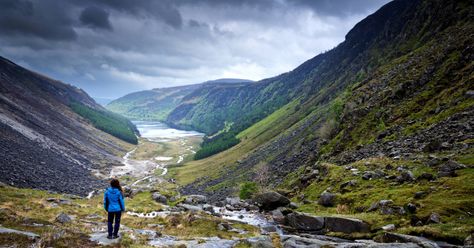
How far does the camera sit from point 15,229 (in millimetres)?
21094

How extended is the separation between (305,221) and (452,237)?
1351 centimetres

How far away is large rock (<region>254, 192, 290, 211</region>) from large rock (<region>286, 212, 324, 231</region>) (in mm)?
9972

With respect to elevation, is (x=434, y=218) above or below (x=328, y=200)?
above

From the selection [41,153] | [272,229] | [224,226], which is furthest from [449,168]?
[41,153]

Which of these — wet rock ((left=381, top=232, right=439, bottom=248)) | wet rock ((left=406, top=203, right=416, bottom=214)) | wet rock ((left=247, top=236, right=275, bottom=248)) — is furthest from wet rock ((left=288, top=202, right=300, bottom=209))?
wet rock ((left=381, top=232, right=439, bottom=248))

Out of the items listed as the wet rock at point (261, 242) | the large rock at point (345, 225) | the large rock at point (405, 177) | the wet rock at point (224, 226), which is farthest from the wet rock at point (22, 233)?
the large rock at point (405, 177)

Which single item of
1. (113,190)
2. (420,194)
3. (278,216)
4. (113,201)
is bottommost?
(278,216)

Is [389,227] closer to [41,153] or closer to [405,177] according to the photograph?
[405,177]

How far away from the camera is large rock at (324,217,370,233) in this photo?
2719 centimetres

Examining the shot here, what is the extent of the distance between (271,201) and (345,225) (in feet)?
55.0

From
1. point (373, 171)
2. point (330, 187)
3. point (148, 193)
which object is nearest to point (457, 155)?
point (373, 171)

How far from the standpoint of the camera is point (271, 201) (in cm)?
4409

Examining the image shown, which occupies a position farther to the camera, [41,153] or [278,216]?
[41,153]

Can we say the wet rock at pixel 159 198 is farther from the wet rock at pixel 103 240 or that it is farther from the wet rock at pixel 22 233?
the wet rock at pixel 22 233
